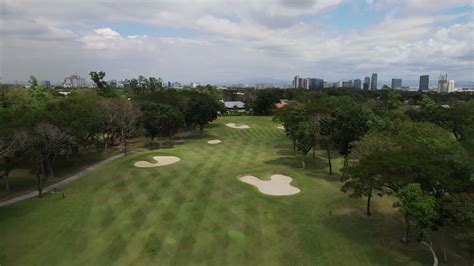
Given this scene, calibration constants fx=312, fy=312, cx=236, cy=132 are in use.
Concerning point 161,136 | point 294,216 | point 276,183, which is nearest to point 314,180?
point 276,183

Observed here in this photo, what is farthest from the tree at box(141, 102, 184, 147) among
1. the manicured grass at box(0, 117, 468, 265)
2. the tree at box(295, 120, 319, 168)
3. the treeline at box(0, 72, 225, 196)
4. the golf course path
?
the tree at box(295, 120, 319, 168)

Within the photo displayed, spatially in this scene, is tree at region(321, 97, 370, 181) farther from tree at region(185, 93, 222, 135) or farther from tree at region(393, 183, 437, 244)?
tree at region(185, 93, 222, 135)

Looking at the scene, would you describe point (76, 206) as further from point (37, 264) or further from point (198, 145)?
point (198, 145)

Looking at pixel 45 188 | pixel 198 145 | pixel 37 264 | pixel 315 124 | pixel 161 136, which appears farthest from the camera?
pixel 161 136

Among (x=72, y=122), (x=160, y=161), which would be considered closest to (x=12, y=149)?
(x=72, y=122)

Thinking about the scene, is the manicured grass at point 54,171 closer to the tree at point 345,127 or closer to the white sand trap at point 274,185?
the white sand trap at point 274,185

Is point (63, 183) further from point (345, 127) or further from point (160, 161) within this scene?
point (345, 127)
